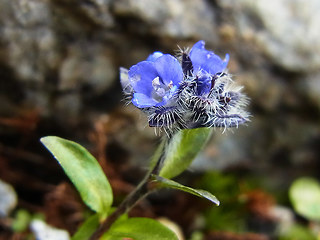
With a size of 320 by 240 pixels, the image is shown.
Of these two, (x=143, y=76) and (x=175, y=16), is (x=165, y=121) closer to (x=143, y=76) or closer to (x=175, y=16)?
(x=143, y=76)

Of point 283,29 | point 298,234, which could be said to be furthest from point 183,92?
point 298,234

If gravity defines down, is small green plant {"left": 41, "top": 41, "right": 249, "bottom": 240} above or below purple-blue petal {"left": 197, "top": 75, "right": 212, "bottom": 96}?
below

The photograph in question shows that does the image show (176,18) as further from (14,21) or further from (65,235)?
(65,235)

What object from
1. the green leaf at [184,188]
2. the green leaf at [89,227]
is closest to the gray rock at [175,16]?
the green leaf at [184,188]

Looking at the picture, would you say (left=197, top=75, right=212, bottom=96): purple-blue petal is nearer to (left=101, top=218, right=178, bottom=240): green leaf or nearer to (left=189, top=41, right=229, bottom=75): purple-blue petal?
(left=189, top=41, right=229, bottom=75): purple-blue petal

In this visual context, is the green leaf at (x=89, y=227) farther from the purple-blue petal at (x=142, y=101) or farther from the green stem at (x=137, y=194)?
→ the purple-blue petal at (x=142, y=101)

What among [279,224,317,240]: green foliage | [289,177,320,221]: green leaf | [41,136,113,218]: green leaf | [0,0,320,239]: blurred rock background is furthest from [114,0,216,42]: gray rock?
[279,224,317,240]: green foliage

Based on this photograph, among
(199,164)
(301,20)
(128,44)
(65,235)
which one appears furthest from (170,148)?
(301,20)
